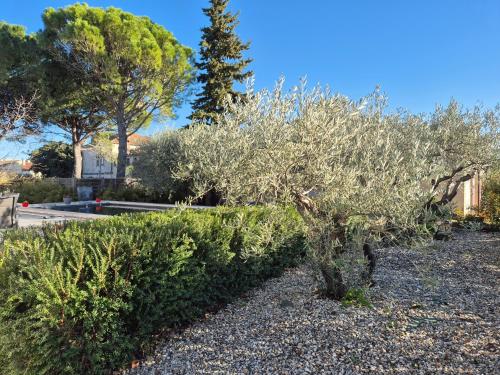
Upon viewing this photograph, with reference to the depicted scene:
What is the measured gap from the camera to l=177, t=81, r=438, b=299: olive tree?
332 cm

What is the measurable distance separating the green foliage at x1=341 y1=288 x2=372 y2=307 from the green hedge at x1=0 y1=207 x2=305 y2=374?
130 cm

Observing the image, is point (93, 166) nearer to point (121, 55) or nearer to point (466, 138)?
point (121, 55)

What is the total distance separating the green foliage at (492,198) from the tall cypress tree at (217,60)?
14340 mm

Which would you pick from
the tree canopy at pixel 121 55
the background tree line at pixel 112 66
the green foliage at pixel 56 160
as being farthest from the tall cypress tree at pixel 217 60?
the green foliage at pixel 56 160

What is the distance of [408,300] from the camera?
430 centimetres

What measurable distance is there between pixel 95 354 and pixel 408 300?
355 cm

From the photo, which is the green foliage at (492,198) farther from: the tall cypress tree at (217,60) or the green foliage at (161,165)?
the tall cypress tree at (217,60)

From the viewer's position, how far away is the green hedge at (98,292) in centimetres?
273

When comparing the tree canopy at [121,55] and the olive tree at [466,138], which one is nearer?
the olive tree at [466,138]

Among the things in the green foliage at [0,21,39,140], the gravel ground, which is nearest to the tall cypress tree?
the green foliage at [0,21,39,140]

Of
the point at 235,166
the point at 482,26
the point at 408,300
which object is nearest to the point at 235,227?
the point at 235,166

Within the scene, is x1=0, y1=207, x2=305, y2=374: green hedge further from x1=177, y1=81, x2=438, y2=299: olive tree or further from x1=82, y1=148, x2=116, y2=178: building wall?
x1=82, y1=148, x2=116, y2=178: building wall

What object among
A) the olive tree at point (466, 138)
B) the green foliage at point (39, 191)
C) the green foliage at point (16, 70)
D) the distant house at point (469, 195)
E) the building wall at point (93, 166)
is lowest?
the green foliage at point (39, 191)

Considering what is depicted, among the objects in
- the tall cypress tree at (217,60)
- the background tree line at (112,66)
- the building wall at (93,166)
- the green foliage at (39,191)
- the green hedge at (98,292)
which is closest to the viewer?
the green hedge at (98,292)
